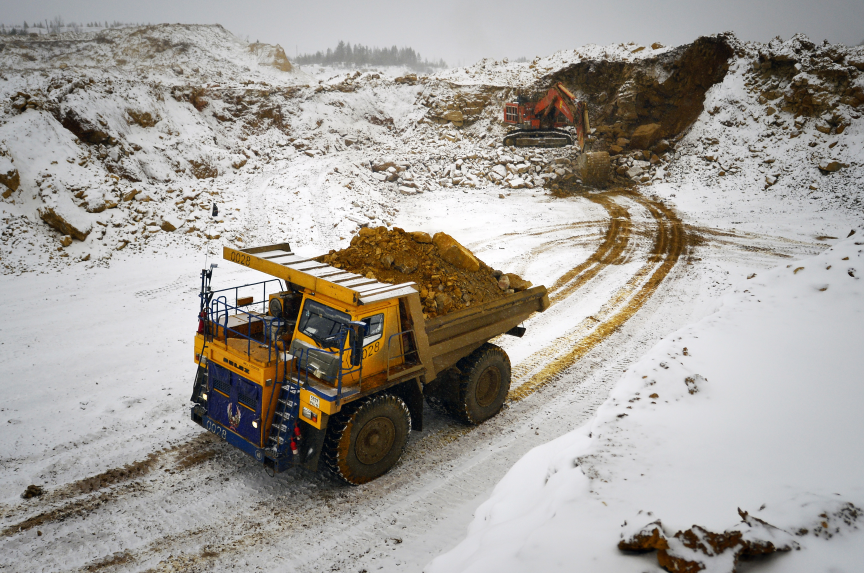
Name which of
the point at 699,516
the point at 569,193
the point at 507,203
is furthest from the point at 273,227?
the point at 699,516

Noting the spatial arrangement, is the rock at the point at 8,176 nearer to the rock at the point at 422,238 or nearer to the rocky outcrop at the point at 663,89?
the rock at the point at 422,238

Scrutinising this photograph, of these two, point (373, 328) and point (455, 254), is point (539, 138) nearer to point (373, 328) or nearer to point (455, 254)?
point (455, 254)

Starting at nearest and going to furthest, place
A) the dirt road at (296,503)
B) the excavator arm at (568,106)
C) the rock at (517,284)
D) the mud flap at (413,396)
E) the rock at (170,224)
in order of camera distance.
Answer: the dirt road at (296,503), the mud flap at (413,396), the rock at (517,284), the rock at (170,224), the excavator arm at (568,106)

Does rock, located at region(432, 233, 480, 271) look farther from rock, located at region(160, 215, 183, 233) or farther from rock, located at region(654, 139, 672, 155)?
rock, located at region(654, 139, 672, 155)

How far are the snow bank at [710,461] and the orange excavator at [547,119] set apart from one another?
63.5ft

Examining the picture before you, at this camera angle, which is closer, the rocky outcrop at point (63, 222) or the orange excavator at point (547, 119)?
the rocky outcrop at point (63, 222)

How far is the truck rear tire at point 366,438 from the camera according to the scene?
5777 millimetres

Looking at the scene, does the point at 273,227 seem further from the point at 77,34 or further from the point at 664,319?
the point at 77,34

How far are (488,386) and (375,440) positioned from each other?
223 centimetres

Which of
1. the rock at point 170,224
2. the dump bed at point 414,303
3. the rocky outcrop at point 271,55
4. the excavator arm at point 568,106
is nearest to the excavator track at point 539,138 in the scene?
the excavator arm at point 568,106

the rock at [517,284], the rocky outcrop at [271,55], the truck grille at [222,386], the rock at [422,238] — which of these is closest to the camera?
the truck grille at [222,386]

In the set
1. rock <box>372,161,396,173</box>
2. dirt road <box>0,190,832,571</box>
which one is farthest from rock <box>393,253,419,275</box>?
rock <box>372,161,396,173</box>

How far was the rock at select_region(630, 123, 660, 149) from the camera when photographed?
24.2 m

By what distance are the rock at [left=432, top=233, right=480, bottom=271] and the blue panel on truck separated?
341 cm
